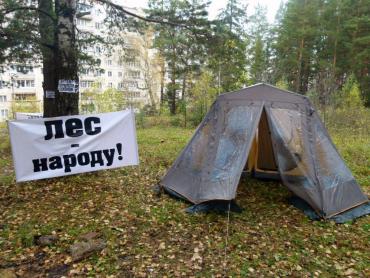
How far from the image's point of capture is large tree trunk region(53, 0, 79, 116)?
488 cm

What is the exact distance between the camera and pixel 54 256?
3.19m

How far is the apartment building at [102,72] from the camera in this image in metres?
6.47

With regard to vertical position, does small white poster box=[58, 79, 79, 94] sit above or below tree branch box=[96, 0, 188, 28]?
below

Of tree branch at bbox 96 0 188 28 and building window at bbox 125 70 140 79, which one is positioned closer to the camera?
tree branch at bbox 96 0 188 28

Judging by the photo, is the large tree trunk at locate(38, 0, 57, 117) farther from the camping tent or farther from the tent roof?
the tent roof

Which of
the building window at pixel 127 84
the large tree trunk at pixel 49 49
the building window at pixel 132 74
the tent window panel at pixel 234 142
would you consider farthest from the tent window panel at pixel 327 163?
the building window at pixel 132 74

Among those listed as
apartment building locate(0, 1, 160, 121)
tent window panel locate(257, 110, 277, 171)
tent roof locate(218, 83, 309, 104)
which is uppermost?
apartment building locate(0, 1, 160, 121)

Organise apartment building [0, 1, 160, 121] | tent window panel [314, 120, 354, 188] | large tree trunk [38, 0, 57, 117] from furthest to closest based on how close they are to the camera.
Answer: apartment building [0, 1, 160, 121], large tree trunk [38, 0, 57, 117], tent window panel [314, 120, 354, 188]

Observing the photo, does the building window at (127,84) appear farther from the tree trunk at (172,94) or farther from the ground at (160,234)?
the ground at (160,234)

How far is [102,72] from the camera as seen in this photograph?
7.66 m

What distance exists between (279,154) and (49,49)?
4356mm

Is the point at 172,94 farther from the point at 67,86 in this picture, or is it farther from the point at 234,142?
the point at 234,142

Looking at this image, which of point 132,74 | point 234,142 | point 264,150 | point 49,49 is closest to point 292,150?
point 234,142

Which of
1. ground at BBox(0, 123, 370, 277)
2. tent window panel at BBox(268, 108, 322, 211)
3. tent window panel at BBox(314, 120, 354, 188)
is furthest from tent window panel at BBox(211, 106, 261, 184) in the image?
tent window panel at BBox(314, 120, 354, 188)
